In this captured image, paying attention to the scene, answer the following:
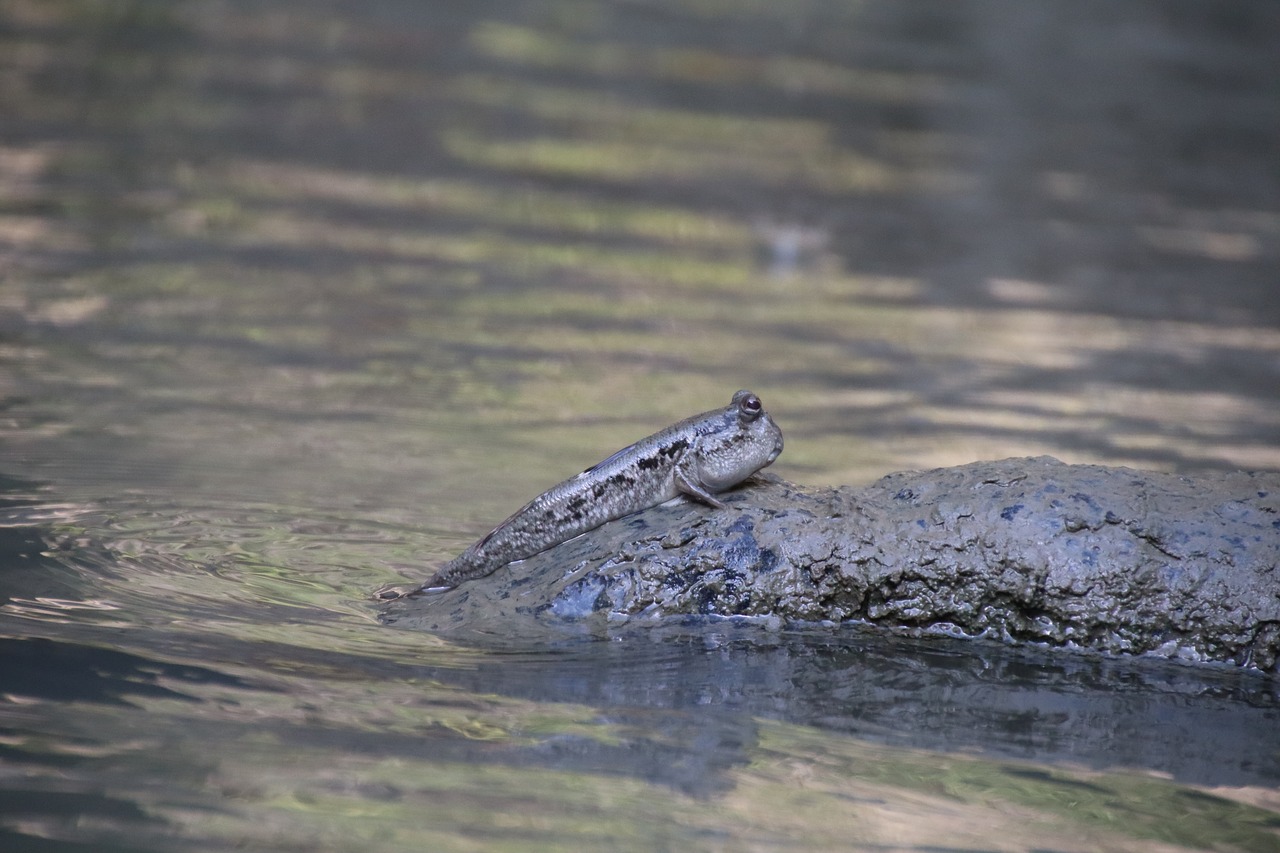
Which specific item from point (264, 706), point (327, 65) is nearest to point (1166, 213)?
point (327, 65)

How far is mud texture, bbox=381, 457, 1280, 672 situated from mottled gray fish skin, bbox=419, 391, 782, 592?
0.09 m

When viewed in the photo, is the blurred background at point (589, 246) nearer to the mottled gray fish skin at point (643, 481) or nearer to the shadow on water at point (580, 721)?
the mottled gray fish skin at point (643, 481)

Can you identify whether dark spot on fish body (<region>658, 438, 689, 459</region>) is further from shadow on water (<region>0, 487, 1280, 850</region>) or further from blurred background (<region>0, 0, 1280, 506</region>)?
blurred background (<region>0, 0, 1280, 506</region>)

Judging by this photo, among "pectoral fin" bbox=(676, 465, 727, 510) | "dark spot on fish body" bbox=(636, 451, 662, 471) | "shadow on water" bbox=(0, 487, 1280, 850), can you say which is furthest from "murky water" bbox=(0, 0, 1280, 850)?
"dark spot on fish body" bbox=(636, 451, 662, 471)

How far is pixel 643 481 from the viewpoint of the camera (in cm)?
438

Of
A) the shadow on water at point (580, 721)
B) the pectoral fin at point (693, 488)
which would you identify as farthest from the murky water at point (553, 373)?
the pectoral fin at point (693, 488)

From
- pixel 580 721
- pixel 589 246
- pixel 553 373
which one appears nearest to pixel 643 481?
pixel 580 721

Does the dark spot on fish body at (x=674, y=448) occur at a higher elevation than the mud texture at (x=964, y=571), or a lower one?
higher

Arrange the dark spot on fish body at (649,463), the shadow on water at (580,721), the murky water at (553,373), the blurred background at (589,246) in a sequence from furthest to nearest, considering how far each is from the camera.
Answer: the blurred background at (589,246)
the dark spot on fish body at (649,463)
the murky water at (553,373)
the shadow on water at (580,721)

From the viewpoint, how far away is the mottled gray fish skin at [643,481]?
4266 mm

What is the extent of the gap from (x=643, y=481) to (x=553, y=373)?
286cm

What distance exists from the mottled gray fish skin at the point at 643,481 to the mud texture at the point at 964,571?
94mm

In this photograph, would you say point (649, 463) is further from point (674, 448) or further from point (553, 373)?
point (553, 373)

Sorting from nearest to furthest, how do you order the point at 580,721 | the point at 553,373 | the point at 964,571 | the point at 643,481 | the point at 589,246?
1. the point at 580,721
2. the point at 964,571
3. the point at 643,481
4. the point at 553,373
5. the point at 589,246
